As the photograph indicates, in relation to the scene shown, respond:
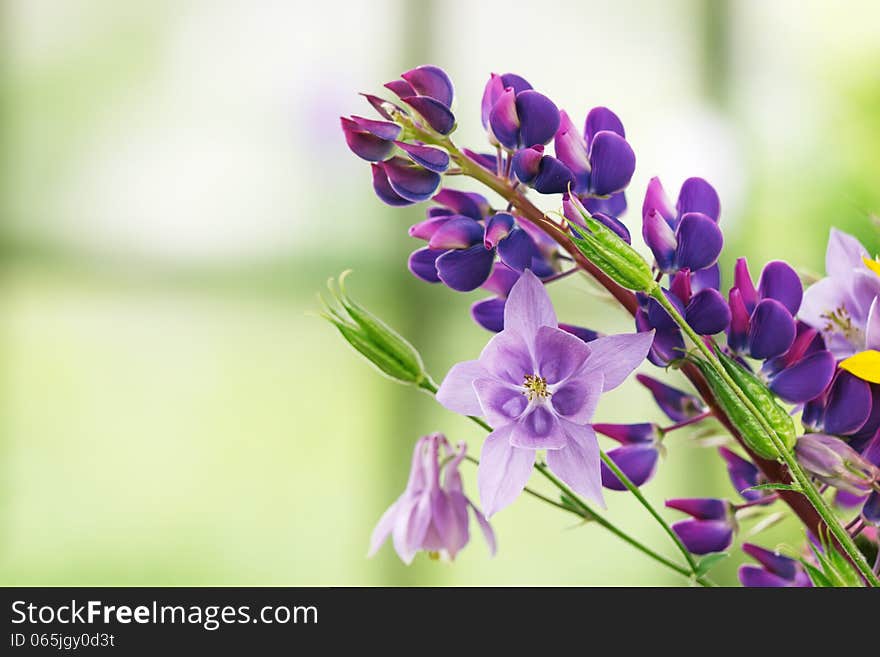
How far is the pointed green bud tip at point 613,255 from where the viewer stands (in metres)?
0.22

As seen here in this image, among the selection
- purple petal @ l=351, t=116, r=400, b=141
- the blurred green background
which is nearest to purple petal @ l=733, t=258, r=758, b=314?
purple petal @ l=351, t=116, r=400, b=141

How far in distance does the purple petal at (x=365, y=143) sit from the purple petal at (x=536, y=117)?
0.12 feet

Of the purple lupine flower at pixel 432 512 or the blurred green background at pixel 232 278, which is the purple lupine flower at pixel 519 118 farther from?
the blurred green background at pixel 232 278

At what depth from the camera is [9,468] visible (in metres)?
1.44

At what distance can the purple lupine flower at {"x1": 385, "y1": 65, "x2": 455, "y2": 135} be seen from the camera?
0.82 feet

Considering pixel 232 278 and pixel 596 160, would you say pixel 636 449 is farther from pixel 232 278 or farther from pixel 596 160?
pixel 232 278

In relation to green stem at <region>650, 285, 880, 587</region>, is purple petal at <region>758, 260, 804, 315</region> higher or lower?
higher

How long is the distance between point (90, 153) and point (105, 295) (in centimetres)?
23

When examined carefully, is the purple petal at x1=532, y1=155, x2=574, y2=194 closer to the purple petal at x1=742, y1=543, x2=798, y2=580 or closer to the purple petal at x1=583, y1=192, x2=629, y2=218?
the purple petal at x1=583, y1=192, x2=629, y2=218

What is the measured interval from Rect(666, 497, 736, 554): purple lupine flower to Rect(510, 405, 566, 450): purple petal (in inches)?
2.6

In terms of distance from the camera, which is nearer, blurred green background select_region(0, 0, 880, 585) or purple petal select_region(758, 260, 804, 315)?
purple petal select_region(758, 260, 804, 315)
